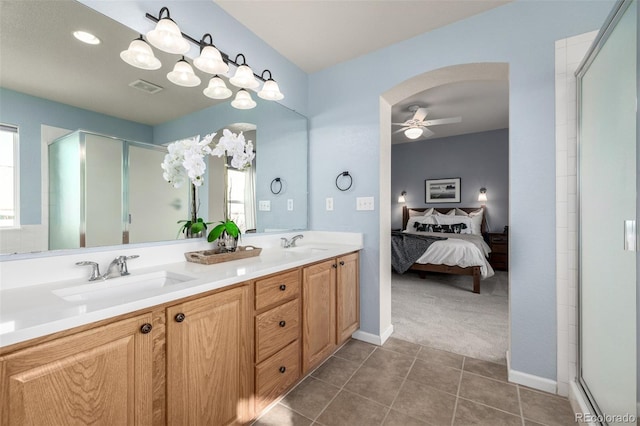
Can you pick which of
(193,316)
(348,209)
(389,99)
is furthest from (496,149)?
(193,316)

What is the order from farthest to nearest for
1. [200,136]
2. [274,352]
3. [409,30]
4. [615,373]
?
[409,30] → [200,136] → [274,352] → [615,373]

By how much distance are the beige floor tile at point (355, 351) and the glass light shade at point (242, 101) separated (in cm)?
202

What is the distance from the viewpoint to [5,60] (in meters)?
1.08

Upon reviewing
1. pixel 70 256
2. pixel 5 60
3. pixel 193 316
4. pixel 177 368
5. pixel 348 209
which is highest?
pixel 5 60

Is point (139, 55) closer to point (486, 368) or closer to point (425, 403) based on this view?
point (425, 403)

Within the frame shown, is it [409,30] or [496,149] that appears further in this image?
[496,149]

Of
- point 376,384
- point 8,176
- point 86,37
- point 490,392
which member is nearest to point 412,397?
point 376,384

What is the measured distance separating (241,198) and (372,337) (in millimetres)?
1579

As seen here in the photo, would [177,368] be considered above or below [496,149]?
below

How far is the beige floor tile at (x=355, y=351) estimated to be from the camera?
212cm

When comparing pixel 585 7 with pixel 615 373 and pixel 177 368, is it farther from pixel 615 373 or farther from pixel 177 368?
pixel 177 368

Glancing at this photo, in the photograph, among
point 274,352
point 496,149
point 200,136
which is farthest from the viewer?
point 496,149

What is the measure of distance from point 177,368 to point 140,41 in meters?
1.52

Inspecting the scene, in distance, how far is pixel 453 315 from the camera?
297 cm
